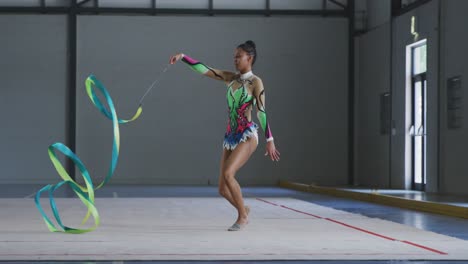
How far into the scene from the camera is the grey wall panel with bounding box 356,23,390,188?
22406mm

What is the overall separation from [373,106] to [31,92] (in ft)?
32.6

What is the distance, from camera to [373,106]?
2364cm

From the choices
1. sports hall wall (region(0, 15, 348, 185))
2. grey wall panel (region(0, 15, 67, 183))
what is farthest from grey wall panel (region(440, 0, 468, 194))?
grey wall panel (region(0, 15, 67, 183))

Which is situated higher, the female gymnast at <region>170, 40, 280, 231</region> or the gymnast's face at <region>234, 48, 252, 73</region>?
the gymnast's face at <region>234, 48, 252, 73</region>

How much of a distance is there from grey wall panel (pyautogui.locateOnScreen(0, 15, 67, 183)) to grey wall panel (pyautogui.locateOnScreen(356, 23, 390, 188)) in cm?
877

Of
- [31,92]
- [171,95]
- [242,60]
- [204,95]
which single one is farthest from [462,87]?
[31,92]

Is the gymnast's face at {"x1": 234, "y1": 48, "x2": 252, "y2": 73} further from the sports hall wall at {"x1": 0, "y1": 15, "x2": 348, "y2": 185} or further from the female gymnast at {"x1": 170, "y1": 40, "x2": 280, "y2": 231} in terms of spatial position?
the sports hall wall at {"x1": 0, "y1": 15, "x2": 348, "y2": 185}

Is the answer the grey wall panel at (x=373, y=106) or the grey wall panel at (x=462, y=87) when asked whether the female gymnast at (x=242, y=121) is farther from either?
the grey wall panel at (x=373, y=106)

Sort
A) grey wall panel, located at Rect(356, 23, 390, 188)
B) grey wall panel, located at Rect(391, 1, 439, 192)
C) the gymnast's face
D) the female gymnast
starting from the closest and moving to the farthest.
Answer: the female gymnast < the gymnast's face < grey wall panel, located at Rect(391, 1, 439, 192) < grey wall panel, located at Rect(356, 23, 390, 188)

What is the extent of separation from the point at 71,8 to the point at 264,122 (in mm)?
16887

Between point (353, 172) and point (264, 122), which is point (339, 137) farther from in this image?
point (264, 122)

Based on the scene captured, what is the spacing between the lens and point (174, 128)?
25297 mm

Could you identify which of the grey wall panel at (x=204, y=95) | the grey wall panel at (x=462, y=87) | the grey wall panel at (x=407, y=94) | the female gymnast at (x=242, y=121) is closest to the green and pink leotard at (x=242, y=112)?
the female gymnast at (x=242, y=121)

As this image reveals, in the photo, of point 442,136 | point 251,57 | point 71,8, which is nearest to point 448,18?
point 442,136
